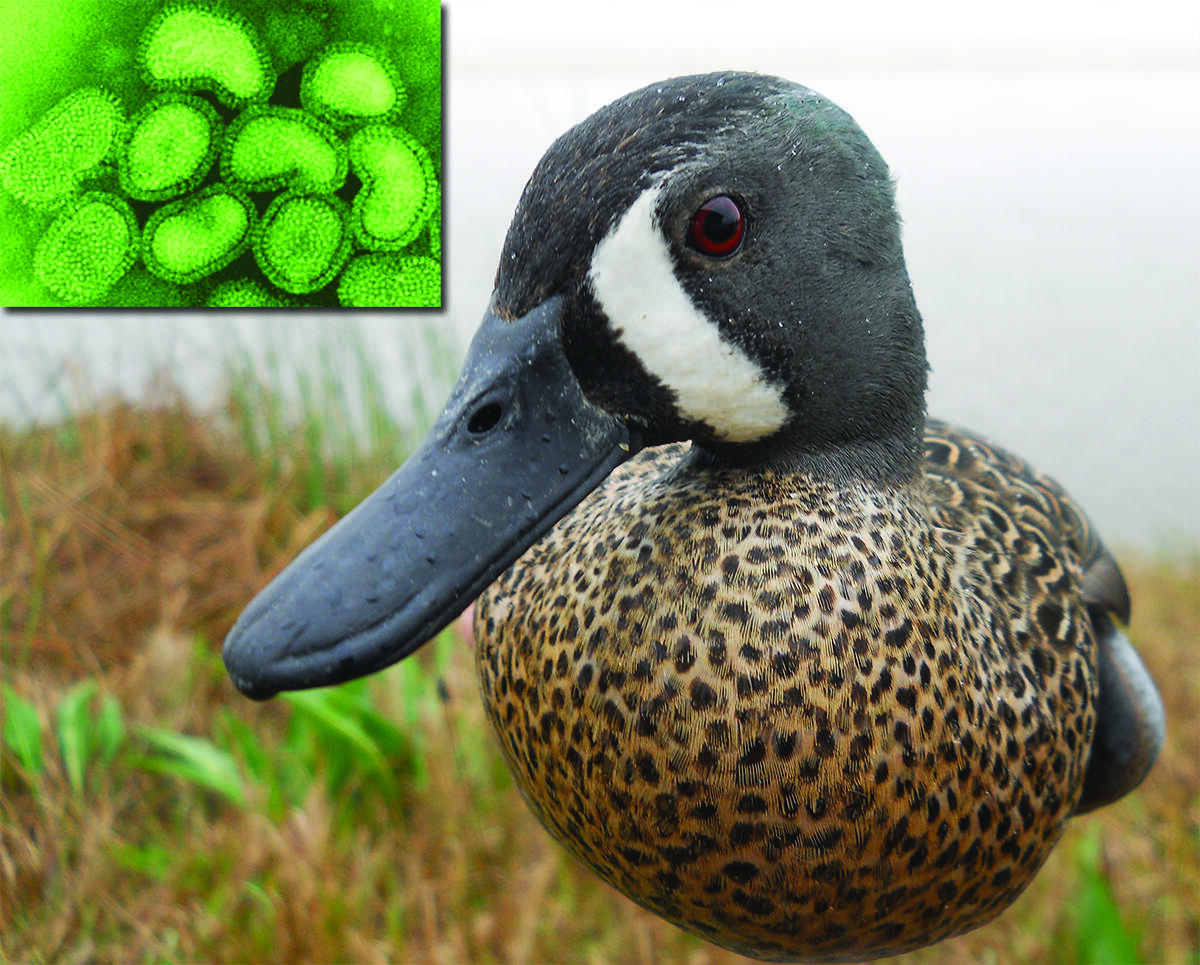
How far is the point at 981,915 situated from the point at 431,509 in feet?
1.89

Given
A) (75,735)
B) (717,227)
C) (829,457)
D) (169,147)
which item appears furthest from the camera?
(75,735)

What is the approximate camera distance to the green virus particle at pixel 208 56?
4.85 feet

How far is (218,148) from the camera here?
4.84 feet

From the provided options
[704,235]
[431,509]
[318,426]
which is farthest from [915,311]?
[318,426]

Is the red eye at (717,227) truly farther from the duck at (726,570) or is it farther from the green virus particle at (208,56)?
the green virus particle at (208,56)

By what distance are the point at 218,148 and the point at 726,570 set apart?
43.4 inches

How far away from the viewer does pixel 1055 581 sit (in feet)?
3.02

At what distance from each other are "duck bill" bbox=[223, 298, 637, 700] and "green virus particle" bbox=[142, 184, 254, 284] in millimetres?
917

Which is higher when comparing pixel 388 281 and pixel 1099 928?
pixel 388 281

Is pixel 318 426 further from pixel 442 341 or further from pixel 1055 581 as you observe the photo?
pixel 1055 581

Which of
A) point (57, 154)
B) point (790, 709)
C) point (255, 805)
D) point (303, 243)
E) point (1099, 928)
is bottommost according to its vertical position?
point (1099, 928)

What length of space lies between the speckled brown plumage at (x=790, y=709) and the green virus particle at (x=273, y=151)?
2.85 ft

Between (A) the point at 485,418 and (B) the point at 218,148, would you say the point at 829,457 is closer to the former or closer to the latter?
(A) the point at 485,418

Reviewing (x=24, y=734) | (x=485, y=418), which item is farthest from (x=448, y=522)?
(x=24, y=734)
